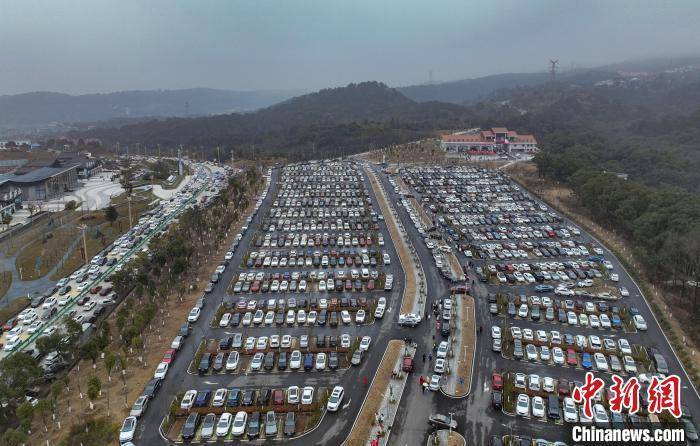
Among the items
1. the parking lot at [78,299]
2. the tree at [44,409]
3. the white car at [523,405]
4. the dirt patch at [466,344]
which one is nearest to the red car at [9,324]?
the parking lot at [78,299]

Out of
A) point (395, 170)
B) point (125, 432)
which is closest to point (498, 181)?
point (395, 170)

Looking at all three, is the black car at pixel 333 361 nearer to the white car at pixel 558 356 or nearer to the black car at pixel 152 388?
the black car at pixel 152 388

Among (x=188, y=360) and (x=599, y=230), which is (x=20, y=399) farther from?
(x=599, y=230)

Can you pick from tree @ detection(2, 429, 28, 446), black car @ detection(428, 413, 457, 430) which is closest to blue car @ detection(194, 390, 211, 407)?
tree @ detection(2, 429, 28, 446)

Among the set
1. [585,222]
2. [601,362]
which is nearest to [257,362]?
[601,362]

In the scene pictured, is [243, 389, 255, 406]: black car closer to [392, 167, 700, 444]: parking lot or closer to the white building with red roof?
[392, 167, 700, 444]: parking lot

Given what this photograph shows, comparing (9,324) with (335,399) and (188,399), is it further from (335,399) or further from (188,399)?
(335,399)
